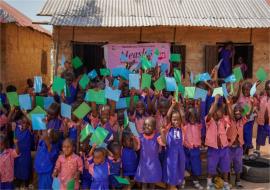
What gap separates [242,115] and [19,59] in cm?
842

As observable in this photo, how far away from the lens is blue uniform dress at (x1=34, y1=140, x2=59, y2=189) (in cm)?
432

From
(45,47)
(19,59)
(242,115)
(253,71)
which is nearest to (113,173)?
(242,115)

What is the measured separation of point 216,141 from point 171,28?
4002 mm

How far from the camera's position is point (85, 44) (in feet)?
26.8

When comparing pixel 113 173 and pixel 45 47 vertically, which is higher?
pixel 45 47

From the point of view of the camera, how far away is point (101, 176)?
4117 millimetres

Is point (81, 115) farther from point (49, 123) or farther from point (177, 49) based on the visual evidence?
point (177, 49)

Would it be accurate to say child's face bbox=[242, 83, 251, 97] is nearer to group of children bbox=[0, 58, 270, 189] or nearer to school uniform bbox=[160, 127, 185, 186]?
group of children bbox=[0, 58, 270, 189]

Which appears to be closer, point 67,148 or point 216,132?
point 67,148

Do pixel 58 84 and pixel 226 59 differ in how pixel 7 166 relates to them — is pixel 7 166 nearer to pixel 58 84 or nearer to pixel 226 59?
pixel 58 84

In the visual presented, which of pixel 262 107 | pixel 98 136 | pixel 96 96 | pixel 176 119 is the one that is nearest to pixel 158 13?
pixel 262 107

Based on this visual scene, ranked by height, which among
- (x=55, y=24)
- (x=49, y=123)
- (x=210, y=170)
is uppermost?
(x=55, y=24)

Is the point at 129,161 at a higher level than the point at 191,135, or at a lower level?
lower

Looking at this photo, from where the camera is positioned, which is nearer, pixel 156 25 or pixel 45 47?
pixel 156 25
